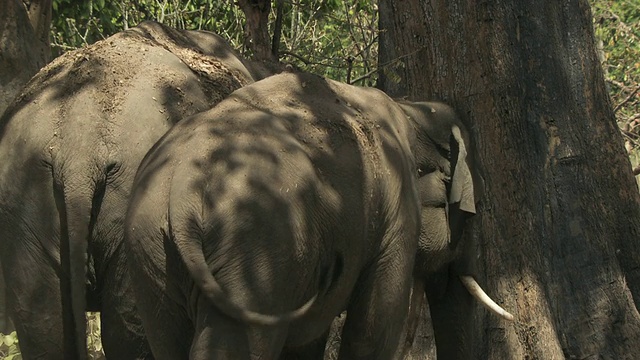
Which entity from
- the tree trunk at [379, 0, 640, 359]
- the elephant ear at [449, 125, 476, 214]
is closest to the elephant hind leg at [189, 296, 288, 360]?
the elephant ear at [449, 125, 476, 214]

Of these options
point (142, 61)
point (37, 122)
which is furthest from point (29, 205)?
point (142, 61)

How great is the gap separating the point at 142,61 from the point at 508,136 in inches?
83.8

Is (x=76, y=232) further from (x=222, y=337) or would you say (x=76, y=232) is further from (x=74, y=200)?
(x=222, y=337)

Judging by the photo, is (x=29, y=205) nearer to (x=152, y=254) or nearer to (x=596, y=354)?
(x=152, y=254)

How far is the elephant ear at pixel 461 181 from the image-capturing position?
5.46 m

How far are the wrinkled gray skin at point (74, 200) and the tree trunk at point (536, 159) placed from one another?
1.78 m

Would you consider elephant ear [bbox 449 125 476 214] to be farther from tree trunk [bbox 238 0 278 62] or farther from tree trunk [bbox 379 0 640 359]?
tree trunk [bbox 238 0 278 62]

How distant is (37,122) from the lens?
5336mm

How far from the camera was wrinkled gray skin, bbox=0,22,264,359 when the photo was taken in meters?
5.22

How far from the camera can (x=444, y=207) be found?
216 inches

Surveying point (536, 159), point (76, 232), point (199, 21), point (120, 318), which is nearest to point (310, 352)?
point (120, 318)

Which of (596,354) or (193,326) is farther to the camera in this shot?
(596,354)

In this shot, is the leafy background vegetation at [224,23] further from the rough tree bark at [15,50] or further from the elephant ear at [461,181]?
the elephant ear at [461,181]

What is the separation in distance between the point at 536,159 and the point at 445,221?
4.55 ft
